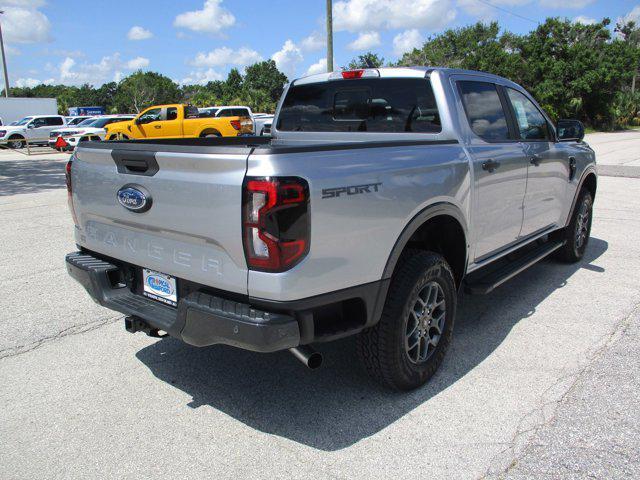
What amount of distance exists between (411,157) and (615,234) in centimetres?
579

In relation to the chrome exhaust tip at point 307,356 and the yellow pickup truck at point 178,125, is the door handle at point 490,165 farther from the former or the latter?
the yellow pickup truck at point 178,125

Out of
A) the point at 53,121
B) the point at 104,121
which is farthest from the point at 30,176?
the point at 53,121

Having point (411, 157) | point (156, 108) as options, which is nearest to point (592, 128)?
point (156, 108)

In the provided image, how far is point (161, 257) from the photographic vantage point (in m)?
2.83

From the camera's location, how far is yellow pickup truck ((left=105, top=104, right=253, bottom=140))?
19.2 metres

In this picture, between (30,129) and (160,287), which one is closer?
(160,287)

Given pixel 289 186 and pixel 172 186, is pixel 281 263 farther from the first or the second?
pixel 172 186

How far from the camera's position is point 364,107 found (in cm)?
410

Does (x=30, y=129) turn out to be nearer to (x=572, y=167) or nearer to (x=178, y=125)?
(x=178, y=125)

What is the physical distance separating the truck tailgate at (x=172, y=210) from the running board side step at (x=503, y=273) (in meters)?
2.02

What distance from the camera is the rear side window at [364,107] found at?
3807mm

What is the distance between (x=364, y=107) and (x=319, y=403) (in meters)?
2.22

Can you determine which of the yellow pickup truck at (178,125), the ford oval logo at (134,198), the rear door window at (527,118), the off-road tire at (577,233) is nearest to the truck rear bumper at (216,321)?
the ford oval logo at (134,198)

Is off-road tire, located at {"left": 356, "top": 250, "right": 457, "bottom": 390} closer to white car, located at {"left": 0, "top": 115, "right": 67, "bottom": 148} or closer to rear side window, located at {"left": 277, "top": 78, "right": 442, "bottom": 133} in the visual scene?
rear side window, located at {"left": 277, "top": 78, "right": 442, "bottom": 133}
